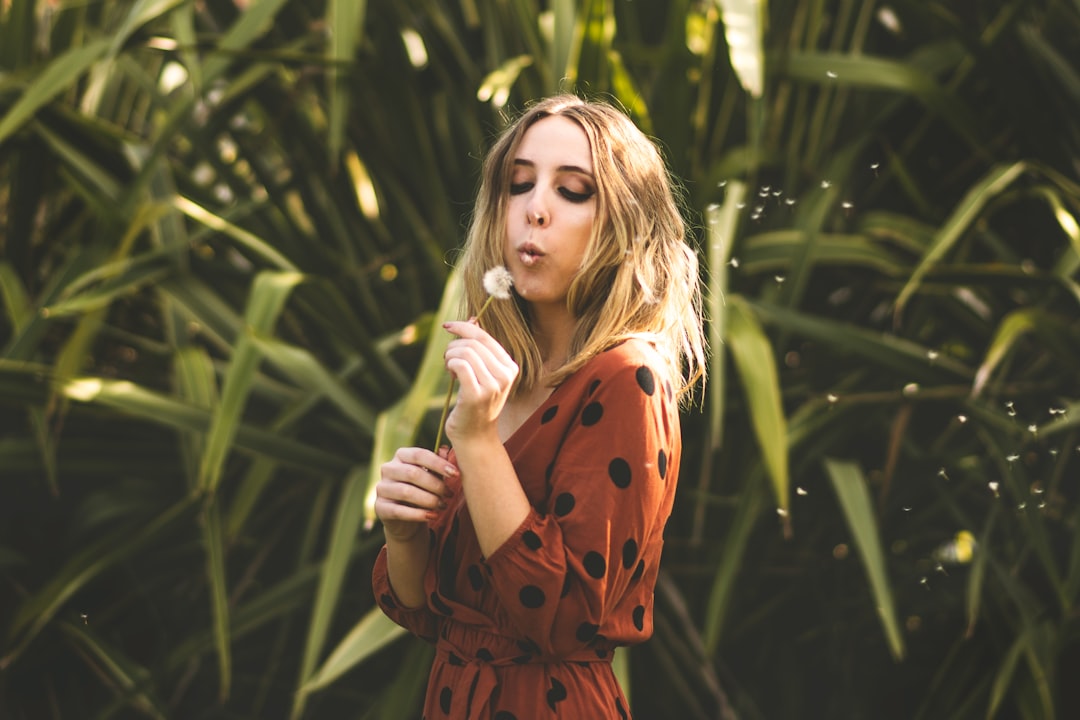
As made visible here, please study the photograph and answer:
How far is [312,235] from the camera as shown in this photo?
1.74 meters

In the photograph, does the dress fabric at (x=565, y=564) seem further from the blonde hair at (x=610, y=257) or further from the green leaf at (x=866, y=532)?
the green leaf at (x=866, y=532)

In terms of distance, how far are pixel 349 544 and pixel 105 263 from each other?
1.81ft

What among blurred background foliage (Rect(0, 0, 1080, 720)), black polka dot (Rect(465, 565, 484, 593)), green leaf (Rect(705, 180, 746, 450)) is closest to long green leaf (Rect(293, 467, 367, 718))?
blurred background foliage (Rect(0, 0, 1080, 720))

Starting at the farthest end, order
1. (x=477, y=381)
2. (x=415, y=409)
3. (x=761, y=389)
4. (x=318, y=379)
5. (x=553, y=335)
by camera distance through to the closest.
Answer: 1. (x=318, y=379)
2. (x=761, y=389)
3. (x=415, y=409)
4. (x=553, y=335)
5. (x=477, y=381)

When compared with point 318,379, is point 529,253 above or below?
below

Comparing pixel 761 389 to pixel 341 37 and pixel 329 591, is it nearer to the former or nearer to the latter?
pixel 329 591

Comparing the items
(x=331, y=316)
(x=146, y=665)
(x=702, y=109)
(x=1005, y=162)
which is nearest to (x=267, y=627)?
(x=146, y=665)

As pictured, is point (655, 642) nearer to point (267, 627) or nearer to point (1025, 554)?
point (1025, 554)

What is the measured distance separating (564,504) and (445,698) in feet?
0.48

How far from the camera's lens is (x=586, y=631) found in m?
0.58

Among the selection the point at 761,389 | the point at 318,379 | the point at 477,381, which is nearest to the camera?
the point at 477,381

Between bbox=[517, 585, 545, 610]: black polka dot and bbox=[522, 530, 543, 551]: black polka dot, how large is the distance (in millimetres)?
19

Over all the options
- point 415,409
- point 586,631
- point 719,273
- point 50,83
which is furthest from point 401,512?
point 50,83

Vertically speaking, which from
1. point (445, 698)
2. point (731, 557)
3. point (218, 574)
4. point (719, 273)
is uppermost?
point (719, 273)
